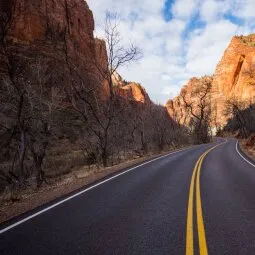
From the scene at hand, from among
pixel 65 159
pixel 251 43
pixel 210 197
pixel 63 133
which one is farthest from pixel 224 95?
pixel 210 197

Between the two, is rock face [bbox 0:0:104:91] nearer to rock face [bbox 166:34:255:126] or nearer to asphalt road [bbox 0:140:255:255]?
asphalt road [bbox 0:140:255:255]

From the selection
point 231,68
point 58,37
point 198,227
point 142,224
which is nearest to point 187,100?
point 231,68

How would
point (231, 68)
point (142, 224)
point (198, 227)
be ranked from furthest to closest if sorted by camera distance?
point (231, 68)
point (142, 224)
point (198, 227)

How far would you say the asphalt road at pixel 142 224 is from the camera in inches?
200

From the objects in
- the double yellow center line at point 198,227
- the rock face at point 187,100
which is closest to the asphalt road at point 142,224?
the double yellow center line at point 198,227

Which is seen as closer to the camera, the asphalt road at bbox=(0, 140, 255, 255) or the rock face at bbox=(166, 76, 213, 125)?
the asphalt road at bbox=(0, 140, 255, 255)

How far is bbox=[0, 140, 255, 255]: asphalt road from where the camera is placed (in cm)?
508

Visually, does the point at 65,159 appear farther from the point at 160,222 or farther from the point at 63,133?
the point at 160,222

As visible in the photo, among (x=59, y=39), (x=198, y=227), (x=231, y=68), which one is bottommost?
(x=198, y=227)

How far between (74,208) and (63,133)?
35910mm

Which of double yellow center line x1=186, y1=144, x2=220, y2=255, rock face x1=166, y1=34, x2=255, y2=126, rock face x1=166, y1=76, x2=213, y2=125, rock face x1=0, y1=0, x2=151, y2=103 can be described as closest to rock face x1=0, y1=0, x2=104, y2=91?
rock face x1=0, y1=0, x2=151, y2=103

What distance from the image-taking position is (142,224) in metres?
6.33

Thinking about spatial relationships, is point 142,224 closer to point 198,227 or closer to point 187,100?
point 198,227

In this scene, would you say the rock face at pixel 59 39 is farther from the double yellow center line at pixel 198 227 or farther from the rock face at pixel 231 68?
the rock face at pixel 231 68
